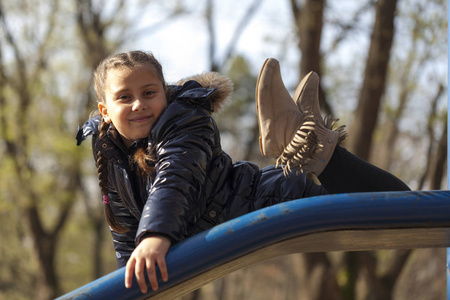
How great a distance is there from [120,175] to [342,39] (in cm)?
607

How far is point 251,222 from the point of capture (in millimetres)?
1400

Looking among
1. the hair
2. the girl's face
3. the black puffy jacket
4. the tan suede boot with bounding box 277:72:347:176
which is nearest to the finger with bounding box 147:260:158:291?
the black puffy jacket

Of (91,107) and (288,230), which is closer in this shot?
(288,230)

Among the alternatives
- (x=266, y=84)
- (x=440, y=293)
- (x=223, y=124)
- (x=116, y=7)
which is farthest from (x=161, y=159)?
(x=440, y=293)

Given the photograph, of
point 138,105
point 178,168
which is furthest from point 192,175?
point 138,105

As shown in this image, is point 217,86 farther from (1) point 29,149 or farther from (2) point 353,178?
(1) point 29,149

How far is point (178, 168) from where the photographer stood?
159 cm

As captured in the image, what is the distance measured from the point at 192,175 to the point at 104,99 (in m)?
0.53

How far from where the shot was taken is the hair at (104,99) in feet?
5.81

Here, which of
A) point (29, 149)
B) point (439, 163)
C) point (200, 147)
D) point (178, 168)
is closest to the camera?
point (178, 168)

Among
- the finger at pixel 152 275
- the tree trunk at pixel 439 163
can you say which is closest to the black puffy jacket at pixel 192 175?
the finger at pixel 152 275

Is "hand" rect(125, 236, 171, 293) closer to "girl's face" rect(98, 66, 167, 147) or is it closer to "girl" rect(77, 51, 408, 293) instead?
"girl" rect(77, 51, 408, 293)

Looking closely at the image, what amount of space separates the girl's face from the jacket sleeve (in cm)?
7

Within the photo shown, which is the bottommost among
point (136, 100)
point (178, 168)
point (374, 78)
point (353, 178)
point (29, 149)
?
point (353, 178)
